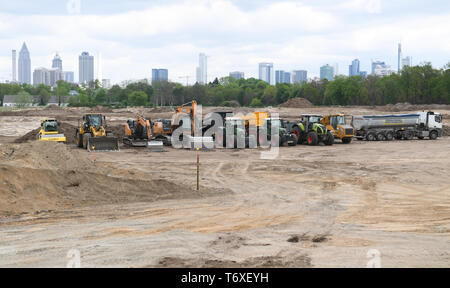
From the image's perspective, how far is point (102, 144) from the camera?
26.7 metres

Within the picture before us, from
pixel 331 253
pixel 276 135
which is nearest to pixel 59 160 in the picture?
pixel 331 253

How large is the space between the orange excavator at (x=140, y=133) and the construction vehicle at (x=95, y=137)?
5.30ft

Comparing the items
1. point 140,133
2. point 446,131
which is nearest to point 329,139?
point 140,133

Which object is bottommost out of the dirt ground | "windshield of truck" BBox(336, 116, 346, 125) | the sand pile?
the dirt ground

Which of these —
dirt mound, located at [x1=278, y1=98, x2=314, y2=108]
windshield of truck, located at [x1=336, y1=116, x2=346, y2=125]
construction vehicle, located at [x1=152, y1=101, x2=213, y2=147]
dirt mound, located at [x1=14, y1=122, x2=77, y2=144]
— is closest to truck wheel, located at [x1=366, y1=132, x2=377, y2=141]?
windshield of truck, located at [x1=336, y1=116, x2=346, y2=125]

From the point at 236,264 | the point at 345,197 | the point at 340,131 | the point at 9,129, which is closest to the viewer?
the point at 236,264

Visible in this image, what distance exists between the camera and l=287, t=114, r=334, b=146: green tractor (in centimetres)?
3072

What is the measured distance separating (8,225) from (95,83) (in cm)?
14967

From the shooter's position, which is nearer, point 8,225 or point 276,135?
point 8,225

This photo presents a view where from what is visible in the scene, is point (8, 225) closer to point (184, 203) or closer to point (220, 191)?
point (184, 203)

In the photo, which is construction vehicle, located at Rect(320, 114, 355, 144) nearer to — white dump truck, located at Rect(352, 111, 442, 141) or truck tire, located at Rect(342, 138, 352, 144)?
truck tire, located at Rect(342, 138, 352, 144)

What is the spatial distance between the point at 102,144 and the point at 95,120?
2.05 metres

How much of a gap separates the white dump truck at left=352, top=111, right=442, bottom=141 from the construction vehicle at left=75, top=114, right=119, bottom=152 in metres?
18.2
